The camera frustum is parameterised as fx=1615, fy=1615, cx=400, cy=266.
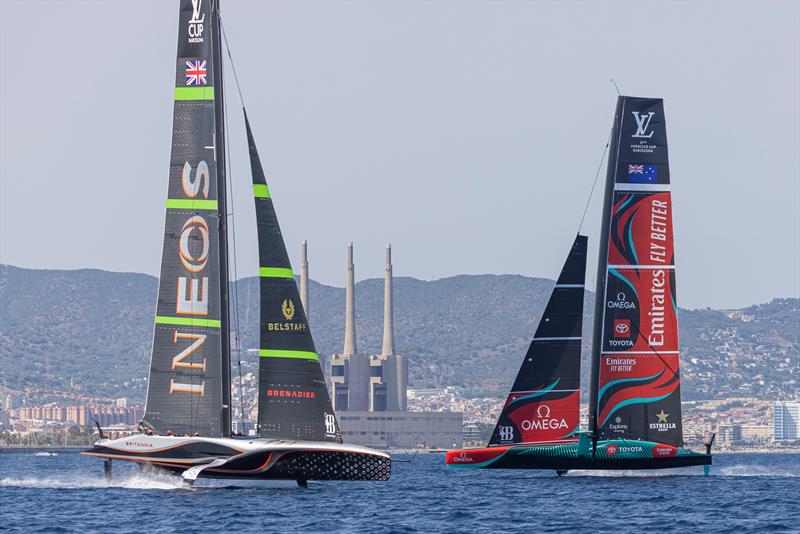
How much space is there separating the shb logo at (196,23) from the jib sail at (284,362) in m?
3.14

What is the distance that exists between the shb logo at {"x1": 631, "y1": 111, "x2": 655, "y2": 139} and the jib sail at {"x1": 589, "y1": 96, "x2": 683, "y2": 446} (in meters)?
0.03

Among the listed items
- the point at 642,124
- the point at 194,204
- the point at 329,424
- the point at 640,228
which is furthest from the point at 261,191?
the point at 642,124

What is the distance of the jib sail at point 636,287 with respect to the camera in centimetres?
4994

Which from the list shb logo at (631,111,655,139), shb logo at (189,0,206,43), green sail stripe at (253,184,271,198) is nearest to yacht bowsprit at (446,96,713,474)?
shb logo at (631,111,655,139)

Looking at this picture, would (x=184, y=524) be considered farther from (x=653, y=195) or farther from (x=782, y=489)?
(x=782, y=489)

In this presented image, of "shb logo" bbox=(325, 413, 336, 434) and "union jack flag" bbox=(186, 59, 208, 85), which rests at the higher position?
"union jack flag" bbox=(186, 59, 208, 85)

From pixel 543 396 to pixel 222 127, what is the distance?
14531 mm

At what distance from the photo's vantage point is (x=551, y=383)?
50.2 m

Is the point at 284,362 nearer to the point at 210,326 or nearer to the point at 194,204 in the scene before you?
the point at 210,326

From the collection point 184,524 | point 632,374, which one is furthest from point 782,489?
point 184,524

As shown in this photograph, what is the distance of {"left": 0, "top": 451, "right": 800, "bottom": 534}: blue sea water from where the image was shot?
34719 mm

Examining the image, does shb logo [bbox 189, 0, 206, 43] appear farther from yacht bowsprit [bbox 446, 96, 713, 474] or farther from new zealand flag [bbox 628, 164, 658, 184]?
new zealand flag [bbox 628, 164, 658, 184]

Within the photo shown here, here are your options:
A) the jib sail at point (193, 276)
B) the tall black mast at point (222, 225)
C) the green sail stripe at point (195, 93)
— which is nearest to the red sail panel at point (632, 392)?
the tall black mast at point (222, 225)

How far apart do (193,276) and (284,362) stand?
324 centimetres
